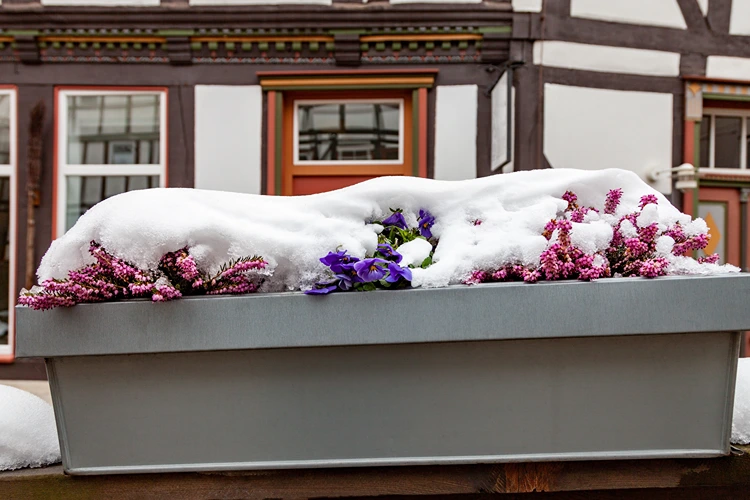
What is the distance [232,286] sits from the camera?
0.82 metres

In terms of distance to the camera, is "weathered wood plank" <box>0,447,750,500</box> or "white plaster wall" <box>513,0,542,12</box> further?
"white plaster wall" <box>513,0,542,12</box>

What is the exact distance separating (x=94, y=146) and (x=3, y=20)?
1083 mm

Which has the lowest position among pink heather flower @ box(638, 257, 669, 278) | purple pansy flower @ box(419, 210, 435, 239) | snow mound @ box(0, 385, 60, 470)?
snow mound @ box(0, 385, 60, 470)

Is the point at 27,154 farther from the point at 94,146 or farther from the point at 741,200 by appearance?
the point at 741,200

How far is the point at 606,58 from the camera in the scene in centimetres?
366

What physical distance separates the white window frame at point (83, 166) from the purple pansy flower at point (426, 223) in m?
3.28

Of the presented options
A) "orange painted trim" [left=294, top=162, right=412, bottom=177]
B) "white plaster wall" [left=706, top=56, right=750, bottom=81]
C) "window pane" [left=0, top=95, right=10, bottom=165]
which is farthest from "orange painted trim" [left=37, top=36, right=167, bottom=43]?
"white plaster wall" [left=706, top=56, right=750, bottom=81]

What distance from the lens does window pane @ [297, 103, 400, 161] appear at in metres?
3.84

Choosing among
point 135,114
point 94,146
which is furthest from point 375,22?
point 94,146

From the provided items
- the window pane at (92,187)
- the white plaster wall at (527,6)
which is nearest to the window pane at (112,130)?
the window pane at (92,187)

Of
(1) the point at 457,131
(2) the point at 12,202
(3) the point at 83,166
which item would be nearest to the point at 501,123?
(1) the point at 457,131

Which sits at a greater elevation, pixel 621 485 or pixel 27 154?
pixel 27 154

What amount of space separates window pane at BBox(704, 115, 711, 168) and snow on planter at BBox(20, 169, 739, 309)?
379cm

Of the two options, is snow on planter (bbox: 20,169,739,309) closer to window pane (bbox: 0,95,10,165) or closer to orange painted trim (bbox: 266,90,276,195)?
orange painted trim (bbox: 266,90,276,195)
